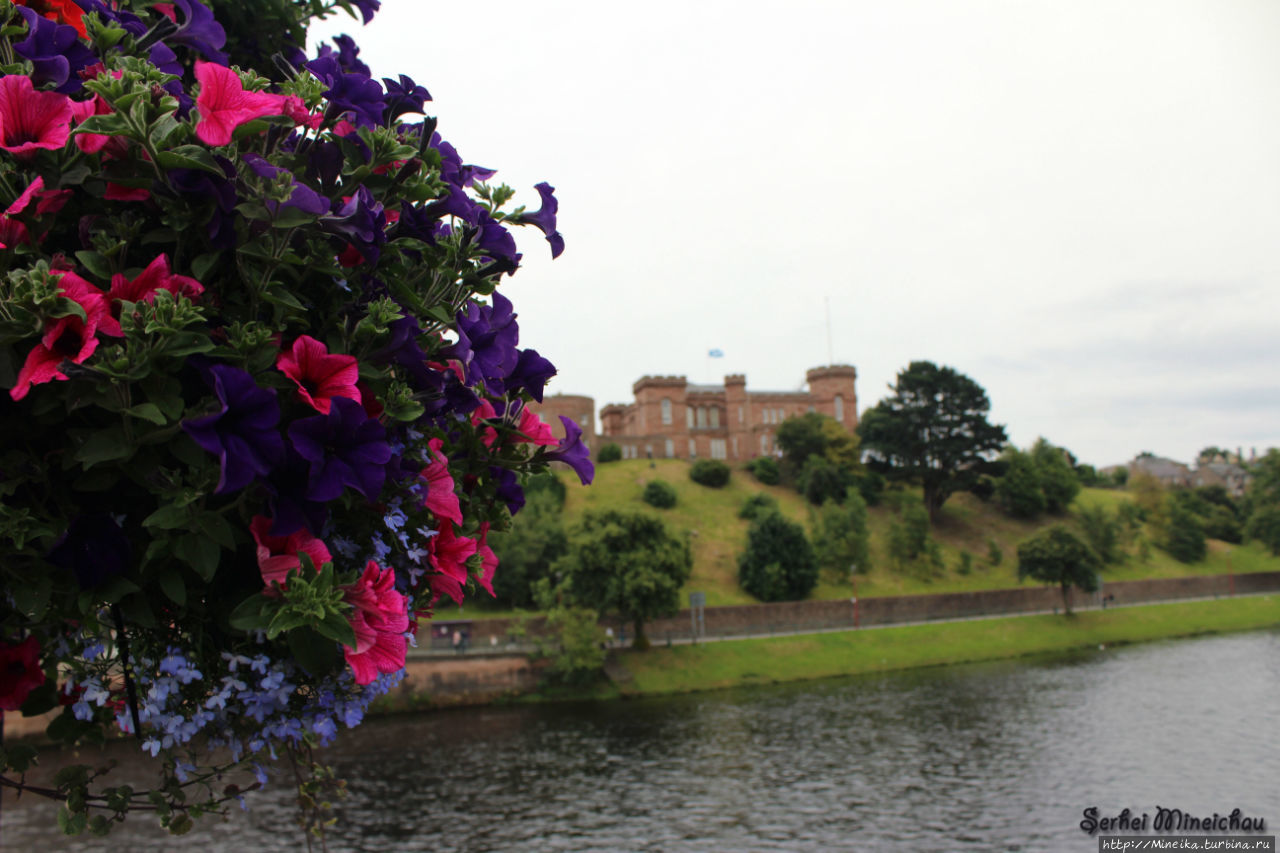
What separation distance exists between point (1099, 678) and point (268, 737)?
133 ft

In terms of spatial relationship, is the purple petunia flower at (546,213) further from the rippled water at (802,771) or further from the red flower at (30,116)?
the rippled water at (802,771)

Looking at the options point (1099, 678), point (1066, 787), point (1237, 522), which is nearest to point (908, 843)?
point (1066, 787)

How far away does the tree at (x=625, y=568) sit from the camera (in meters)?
38.7

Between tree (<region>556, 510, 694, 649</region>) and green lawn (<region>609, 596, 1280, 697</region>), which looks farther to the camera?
green lawn (<region>609, 596, 1280, 697</region>)

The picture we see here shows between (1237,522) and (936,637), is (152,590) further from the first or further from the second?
(1237,522)

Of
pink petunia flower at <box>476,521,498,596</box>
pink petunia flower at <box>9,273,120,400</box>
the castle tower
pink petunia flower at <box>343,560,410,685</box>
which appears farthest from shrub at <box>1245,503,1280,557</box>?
pink petunia flower at <box>9,273,120,400</box>

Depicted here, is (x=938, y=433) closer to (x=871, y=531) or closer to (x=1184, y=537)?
(x=871, y=531)

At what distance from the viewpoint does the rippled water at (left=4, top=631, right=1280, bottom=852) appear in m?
20.0

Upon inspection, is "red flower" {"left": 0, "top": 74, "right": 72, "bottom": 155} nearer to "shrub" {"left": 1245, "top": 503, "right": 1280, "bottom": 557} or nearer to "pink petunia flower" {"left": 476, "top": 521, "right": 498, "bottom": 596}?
"pink petunia flower" {"left": 476, "top": 521, "right": 498, "bottom": 596}

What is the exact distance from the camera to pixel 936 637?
4722 cm

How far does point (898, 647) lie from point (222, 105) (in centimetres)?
4709

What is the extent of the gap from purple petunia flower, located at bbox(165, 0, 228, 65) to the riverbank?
121 ft

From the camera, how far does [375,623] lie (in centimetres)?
255

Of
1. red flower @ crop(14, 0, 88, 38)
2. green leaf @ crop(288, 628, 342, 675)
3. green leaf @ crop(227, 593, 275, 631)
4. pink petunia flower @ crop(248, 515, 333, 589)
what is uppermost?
red flower @ crop(14, 0, 88, 38)
